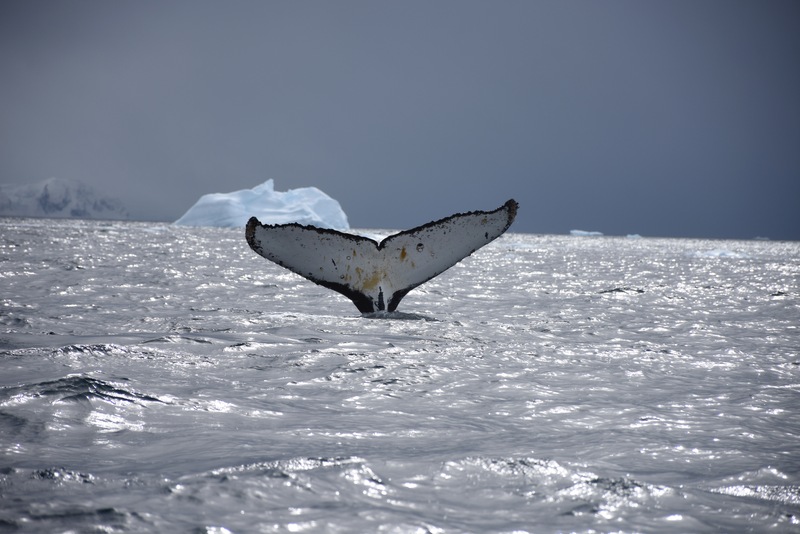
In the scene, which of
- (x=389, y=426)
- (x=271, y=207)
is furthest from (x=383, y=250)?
(x=271, y=207)

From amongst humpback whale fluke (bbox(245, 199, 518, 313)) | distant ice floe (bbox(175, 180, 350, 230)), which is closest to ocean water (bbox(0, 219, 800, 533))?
humpback whale fluke (bbox(245, 199, 518, 313))

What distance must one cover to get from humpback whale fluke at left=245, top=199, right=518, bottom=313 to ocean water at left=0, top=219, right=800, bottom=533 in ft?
1.78

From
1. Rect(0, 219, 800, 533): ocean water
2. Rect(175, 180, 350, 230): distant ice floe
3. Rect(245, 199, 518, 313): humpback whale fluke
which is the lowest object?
Rect(0, 219, 800, 533): ocean water

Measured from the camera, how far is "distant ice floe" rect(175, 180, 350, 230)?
2773 inches

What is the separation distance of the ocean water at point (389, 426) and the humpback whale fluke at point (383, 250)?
0.54 metres

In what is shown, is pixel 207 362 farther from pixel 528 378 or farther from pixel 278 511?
pixel 278 511

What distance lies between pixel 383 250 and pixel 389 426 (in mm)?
3931

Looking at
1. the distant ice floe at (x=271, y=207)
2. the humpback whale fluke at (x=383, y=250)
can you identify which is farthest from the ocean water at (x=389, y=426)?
the distant ice floe at (x=271, y=207)

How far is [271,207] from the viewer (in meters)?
72.4

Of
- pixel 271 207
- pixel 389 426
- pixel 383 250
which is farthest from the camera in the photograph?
pixel 271 207

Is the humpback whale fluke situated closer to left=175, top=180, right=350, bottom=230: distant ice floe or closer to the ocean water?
the ocean water

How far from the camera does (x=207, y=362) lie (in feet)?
16.1

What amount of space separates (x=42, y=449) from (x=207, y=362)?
2.17 meters

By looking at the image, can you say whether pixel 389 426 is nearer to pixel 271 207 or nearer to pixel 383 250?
pixel 383 250
